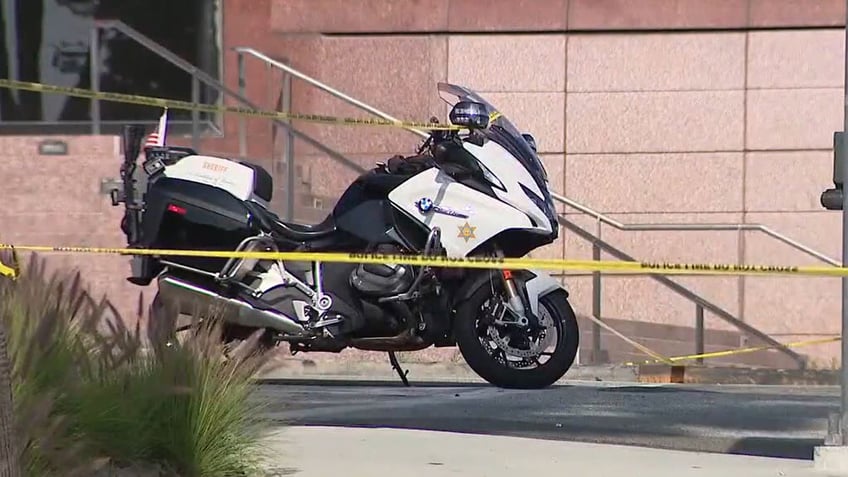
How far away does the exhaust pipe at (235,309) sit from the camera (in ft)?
26.7

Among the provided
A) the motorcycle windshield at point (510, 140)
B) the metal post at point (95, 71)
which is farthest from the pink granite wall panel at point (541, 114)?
the motorcycle windshield at point (510, 140)

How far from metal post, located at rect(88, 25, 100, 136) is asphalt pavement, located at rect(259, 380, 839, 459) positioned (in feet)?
18.1

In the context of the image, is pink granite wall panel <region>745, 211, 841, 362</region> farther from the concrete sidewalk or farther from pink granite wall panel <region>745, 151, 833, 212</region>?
the concrete sidewalk

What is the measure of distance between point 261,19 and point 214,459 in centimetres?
829

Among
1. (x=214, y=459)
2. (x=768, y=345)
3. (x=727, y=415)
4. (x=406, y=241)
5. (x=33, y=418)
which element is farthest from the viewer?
(x=768, y=345)

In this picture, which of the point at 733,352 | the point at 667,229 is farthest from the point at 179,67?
the point at 733,352

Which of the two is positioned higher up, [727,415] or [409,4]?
[409,4]

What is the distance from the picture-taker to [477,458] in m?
6.25

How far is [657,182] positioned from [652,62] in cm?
102

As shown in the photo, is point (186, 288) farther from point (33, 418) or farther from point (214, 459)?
point (33, 418)

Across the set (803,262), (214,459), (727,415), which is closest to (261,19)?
(803,262)

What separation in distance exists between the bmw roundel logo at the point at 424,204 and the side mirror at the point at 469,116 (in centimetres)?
44

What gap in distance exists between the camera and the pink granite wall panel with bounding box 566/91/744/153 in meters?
13.1

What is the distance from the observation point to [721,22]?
1300 cm
